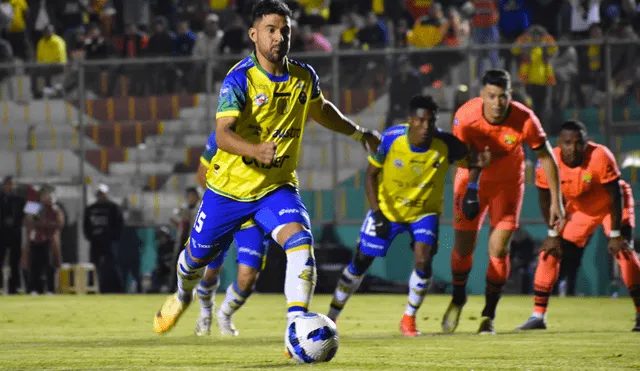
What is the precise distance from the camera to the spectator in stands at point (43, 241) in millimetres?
22938

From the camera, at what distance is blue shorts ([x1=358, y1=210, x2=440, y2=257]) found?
12.2m

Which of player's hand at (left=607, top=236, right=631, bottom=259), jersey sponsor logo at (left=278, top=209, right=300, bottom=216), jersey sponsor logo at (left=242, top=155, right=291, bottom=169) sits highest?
jersey sponsor logo at (left=242, top=155, right=291, bottom=169)

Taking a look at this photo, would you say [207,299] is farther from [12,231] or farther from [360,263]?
[12,231]

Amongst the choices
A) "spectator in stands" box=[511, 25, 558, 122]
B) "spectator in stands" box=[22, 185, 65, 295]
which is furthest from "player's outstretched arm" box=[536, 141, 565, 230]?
"spectator in stands" box=[22, 185, 65, 295]

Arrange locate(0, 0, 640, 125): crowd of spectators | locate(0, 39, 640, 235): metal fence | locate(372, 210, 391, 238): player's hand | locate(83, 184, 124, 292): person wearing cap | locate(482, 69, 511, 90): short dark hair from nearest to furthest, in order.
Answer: locate(482, 69, 511, 90): short dark hair < locate(372, 210, 391, 238): player's hand < locate(0, 39, 640, 235): metal fence < locate(0, 0, 640, 125): crowd of spectators < locate(83, 184, 124, 292): person wearing cap

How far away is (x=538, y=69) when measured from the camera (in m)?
20.5

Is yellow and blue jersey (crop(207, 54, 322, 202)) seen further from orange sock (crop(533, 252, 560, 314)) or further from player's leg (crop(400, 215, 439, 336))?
orange sock (crop(533, 252, 560, 314))

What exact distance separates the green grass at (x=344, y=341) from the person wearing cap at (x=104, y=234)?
4328 mm

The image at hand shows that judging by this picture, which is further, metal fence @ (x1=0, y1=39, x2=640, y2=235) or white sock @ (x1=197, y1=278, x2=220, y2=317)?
metal fence @ (x1=0, y1=39, x2=640, y2=235)

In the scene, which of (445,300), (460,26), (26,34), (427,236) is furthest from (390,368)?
(26,34)

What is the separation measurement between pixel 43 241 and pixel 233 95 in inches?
623

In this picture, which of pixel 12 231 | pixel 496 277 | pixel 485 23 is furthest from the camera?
pixel 12 231

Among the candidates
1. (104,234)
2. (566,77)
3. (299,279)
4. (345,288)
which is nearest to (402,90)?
(566,77)

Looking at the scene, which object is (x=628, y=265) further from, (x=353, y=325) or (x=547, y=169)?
(x=353, y=325)
